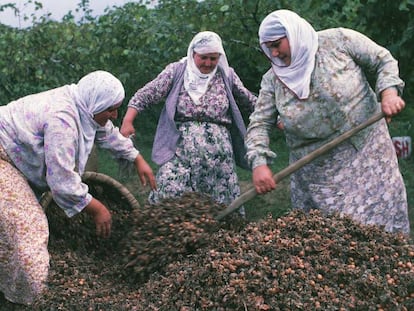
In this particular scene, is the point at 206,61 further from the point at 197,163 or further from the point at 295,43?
the point at 295,43

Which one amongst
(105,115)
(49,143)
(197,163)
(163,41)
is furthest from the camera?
(163,41)

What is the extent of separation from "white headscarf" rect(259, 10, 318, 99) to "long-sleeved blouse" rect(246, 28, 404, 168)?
0.05 meters

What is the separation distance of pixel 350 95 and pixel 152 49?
3.81 metres

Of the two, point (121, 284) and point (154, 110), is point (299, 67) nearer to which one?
point (121, 284)

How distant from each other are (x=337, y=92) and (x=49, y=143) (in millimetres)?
1503

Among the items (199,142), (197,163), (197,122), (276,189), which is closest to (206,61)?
(197,122)

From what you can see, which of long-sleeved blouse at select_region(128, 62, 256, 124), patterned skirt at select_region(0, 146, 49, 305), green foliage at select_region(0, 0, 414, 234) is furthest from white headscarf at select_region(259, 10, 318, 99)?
green foliage at select_region(0, 0, 414, 234)

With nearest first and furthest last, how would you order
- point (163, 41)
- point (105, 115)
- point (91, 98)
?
1. point (91, 98)
2. point (105, 115)
3. point (163, 41)

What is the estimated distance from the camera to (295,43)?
397 centimetres

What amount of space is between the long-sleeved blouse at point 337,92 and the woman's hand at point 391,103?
49mm

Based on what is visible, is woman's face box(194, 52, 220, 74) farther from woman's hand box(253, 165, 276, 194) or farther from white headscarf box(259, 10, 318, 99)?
woman's hand box(253, 165, 276, 194)

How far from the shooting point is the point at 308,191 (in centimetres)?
436

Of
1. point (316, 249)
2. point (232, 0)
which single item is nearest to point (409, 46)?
point (232, 0)

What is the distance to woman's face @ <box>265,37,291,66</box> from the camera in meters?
4.01
